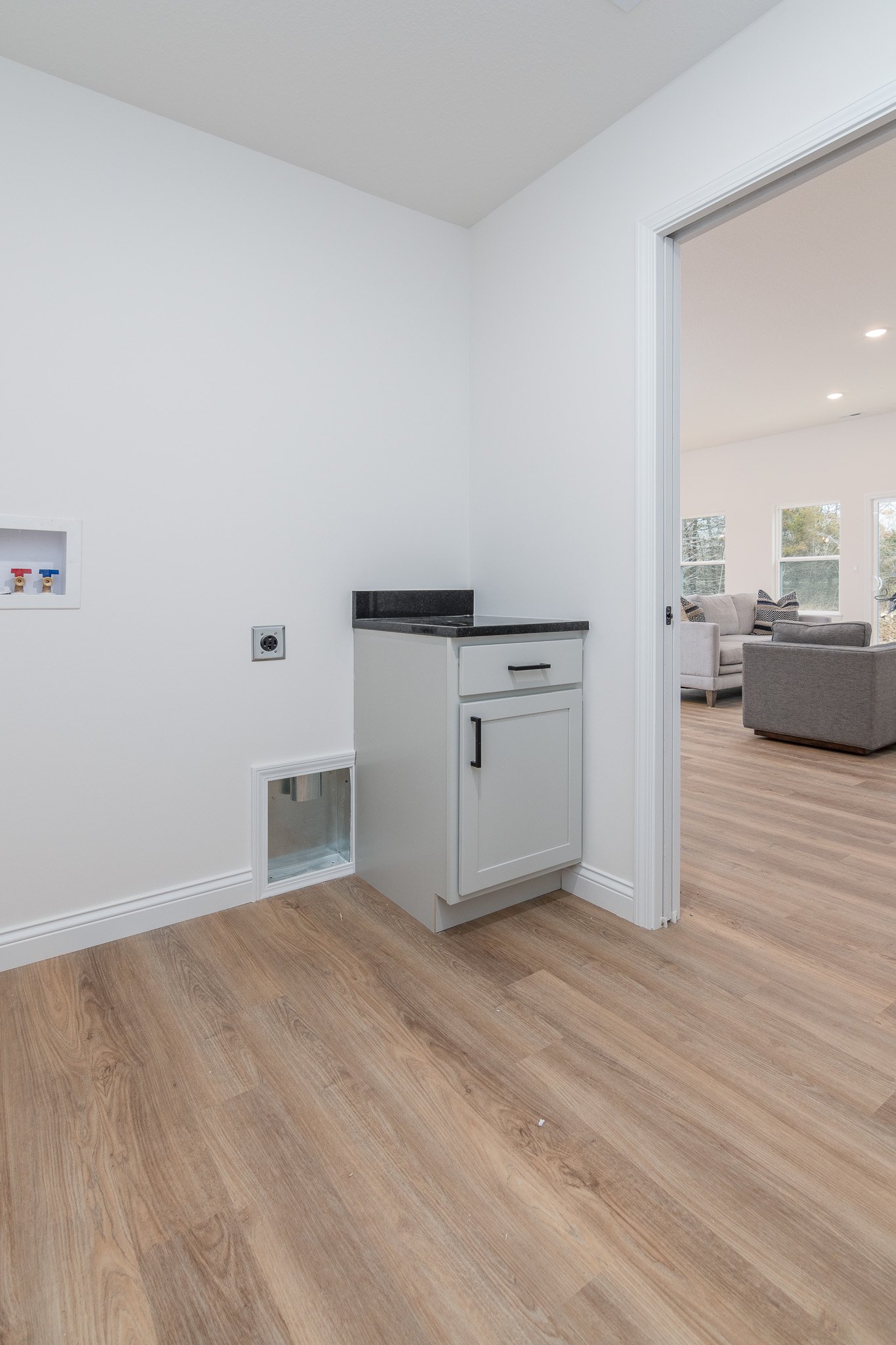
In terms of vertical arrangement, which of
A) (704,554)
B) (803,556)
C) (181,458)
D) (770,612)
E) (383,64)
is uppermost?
(383,64)

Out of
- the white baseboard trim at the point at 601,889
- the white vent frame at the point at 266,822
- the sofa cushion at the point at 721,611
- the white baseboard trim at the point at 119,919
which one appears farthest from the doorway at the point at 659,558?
the sofa cushion at the point at 721,611

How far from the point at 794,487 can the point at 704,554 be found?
1278 mm

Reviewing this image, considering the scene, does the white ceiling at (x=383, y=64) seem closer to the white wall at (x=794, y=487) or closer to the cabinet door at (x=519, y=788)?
the cabinet door at (x=519, y=788)

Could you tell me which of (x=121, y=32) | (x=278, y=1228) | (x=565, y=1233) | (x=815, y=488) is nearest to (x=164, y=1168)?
(x=278, y=1228)

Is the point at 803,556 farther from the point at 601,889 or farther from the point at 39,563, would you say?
the point at 39,563

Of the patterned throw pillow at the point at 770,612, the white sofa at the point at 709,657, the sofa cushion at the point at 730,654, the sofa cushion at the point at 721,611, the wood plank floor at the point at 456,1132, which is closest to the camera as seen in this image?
the wood plank floor at the point at 456,1132

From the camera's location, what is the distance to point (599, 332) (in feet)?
7.01

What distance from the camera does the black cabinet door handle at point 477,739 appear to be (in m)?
1.98

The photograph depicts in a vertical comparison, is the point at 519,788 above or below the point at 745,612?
below

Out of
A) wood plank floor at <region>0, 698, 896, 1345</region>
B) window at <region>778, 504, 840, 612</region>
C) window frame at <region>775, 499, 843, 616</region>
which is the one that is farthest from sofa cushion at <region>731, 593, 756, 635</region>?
wood plank floor at <region>0, 698, 896, 1345</region>

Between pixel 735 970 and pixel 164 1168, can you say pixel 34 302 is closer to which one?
pixel 164 1168

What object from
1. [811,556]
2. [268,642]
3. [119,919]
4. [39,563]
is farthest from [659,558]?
[811,556]

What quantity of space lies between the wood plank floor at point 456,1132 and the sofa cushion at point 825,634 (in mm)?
2668

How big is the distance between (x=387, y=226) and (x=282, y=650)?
4.97 ft
